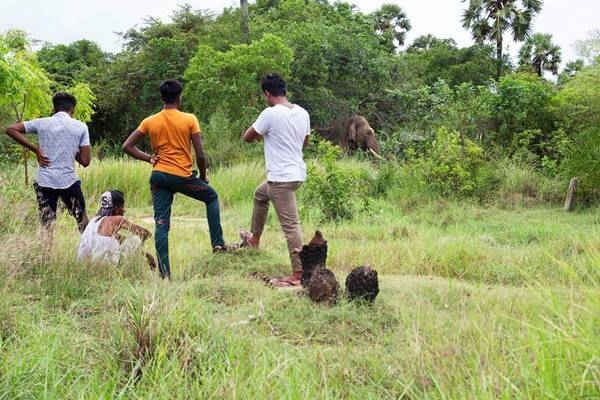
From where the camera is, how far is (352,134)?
731 inches

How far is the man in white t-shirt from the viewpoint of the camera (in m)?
5.74

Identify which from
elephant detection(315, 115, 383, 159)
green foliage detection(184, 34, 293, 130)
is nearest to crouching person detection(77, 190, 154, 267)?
elephant detection(315, 115, 383, 159)

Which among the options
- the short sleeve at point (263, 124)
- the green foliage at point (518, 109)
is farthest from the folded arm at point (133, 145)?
the green foliage at point (518, 109)

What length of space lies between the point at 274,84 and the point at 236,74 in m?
12.7

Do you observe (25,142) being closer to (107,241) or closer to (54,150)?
(54,150)

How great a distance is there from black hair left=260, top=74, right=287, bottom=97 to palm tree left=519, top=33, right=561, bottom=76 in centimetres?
3210

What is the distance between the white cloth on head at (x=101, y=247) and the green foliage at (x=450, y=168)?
7.16 metres

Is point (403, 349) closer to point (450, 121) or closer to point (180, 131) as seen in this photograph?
point (180, 131)

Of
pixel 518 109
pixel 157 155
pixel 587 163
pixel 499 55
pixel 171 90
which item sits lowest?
pixel 587 163

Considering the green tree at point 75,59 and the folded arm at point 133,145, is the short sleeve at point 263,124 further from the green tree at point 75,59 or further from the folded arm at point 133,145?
the green tree at point 75,59

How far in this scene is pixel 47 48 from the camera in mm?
28719

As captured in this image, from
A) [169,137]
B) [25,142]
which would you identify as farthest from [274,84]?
[25,142]

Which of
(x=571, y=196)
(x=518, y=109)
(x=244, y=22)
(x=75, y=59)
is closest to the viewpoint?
(x=571, y=196)

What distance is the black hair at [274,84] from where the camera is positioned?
571cm
